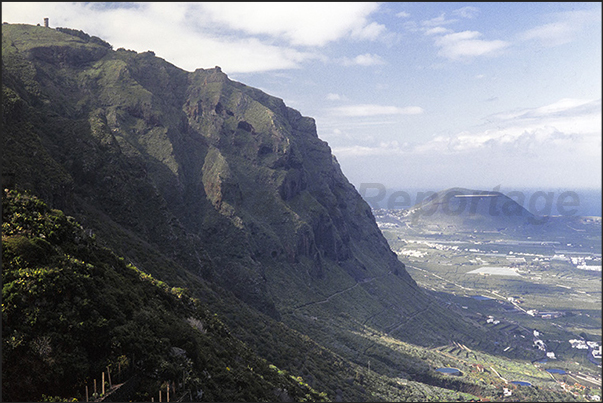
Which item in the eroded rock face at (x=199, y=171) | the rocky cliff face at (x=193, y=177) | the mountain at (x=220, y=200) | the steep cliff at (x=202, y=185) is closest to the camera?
the mountain at (x=220, y=200)

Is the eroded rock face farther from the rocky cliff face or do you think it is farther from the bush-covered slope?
the bush-covered slope

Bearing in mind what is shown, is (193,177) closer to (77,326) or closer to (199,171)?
(199,171)

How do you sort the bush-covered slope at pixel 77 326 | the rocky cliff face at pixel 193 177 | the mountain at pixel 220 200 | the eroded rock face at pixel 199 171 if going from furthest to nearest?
the eroded rock face at pixel 199 171 → the rocky cliff face at pixel 193 177 → the mountain at pixel 220 200 → the bush-covered slope at pixel 77 326

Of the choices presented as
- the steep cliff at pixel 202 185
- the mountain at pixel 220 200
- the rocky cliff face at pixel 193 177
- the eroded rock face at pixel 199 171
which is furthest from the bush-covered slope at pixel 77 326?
the eroded rock face at pixel 199 171

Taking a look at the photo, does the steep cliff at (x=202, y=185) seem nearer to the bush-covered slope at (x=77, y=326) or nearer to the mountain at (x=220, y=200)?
the mountain at (x=220, y=200)

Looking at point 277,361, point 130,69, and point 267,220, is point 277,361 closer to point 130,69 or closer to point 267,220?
point 267,220

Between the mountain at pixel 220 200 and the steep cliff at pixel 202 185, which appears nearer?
the mountain at pixel 220 200

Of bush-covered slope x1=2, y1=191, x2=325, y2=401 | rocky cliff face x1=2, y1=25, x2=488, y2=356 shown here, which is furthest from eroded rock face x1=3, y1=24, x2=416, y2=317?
bush-covered slope x1=2, y1=191, x2=325, y2=401

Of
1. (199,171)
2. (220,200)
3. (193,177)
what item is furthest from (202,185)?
(220,200)
